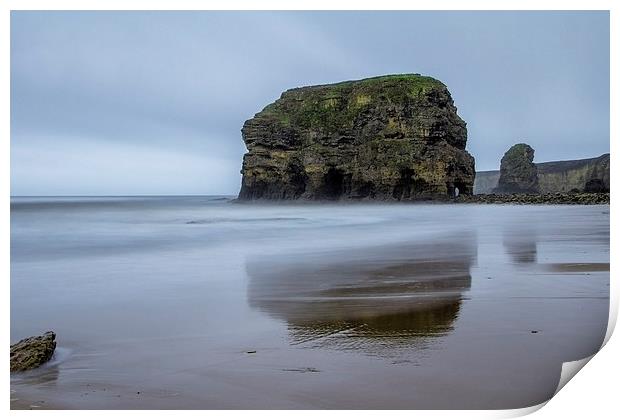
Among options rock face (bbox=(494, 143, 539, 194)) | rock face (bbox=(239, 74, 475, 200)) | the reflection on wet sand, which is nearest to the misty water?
the reflection on wet sand

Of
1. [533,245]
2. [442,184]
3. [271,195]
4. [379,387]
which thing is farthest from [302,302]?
[271,195]

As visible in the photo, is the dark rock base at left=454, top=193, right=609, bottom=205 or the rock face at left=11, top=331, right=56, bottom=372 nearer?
the rock face at left=11, top=331, right=56, bottom=372

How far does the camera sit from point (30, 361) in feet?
7.77

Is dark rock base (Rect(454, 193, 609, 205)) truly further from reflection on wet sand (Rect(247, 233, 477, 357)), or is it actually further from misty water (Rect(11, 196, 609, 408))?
misty water (Rect(11, 196, 609, 408))

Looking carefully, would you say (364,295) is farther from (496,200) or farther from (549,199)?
(496,200)

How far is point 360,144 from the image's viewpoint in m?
34.9

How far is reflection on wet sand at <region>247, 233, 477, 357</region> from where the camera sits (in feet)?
8.70

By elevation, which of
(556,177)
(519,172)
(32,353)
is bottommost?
(32,353)

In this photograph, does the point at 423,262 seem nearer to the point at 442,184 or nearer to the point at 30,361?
the point at 30,361

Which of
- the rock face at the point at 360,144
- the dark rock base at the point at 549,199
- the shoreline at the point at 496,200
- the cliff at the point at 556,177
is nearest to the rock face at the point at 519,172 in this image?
the cliff at the point at 556,177

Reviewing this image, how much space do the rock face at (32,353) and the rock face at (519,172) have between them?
42180mm

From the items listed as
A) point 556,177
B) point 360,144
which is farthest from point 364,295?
point 360,144

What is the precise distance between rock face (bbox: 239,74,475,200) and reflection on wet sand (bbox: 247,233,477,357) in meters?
26.9

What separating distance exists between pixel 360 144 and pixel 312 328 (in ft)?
107
